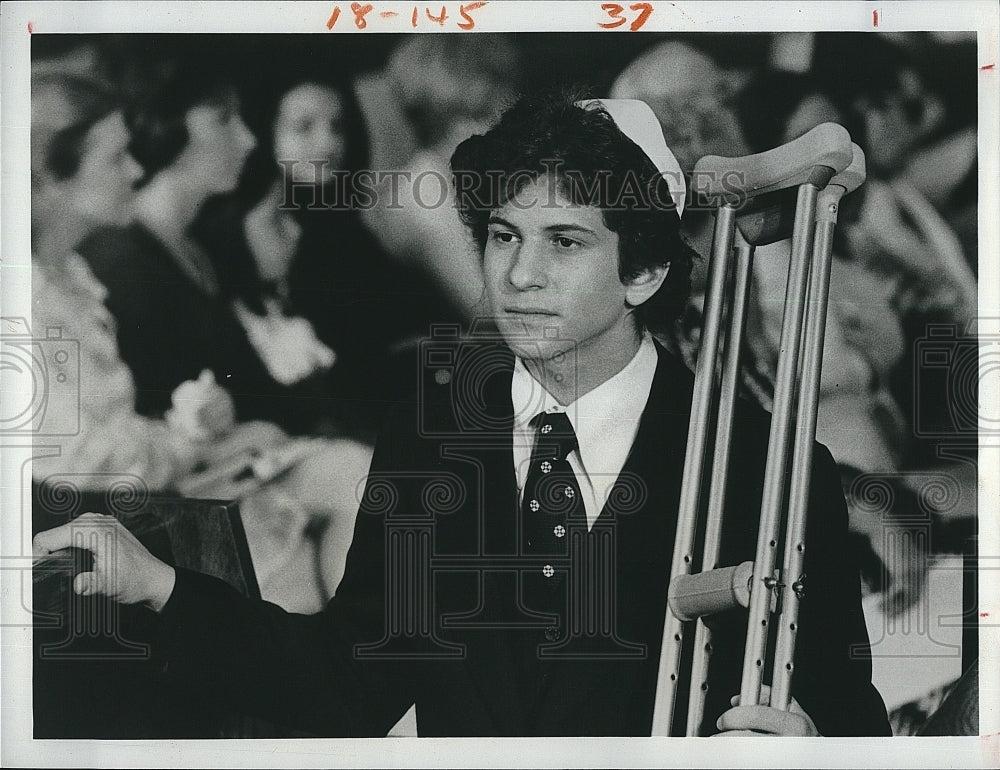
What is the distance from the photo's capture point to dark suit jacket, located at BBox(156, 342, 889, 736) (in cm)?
128

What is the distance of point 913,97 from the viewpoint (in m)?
1.30

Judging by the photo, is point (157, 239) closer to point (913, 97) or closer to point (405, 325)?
point (405, 325)

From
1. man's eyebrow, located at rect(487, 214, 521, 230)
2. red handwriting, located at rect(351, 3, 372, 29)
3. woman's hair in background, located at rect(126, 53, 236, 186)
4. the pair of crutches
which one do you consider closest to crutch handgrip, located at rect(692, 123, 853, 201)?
the pair of crutches

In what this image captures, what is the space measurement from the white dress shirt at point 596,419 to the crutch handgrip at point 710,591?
0.46ft

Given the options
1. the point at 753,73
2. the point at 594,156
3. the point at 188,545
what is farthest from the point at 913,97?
the point at 188,545

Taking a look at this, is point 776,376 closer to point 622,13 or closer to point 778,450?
point 778,450

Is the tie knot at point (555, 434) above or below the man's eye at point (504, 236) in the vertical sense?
below

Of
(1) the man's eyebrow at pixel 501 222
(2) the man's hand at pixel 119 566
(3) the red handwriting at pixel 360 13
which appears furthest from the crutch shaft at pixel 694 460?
(2) the man's hand at pixel 119 566

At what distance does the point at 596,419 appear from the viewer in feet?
4.24

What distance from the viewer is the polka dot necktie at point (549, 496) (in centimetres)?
128

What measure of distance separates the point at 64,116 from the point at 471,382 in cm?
62

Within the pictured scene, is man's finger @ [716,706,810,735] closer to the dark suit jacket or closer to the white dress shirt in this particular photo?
the dark suit jacket

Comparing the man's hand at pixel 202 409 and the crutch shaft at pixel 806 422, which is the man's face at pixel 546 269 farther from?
the man's hand at pixel 202 409

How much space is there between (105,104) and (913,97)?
1.03 m
